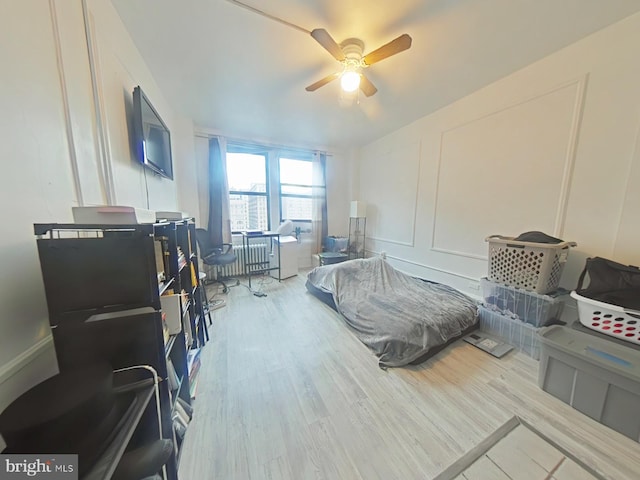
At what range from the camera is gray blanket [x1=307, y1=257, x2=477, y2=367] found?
190 cm

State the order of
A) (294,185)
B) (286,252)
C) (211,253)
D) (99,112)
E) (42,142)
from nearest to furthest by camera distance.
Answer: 1. (42,142)
2. (99,112)
3. (211,253)
4. (286,252)
5. (294,185)

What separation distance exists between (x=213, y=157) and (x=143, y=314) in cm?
353

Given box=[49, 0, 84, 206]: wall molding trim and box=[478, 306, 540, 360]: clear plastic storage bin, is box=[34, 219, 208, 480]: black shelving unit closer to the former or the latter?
box=[49, 0, 84, 206]: wall molding trim

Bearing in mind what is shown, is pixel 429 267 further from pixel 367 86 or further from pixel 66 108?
pixel 66 108

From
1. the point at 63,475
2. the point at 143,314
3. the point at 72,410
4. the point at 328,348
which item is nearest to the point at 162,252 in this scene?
the point at 143,314

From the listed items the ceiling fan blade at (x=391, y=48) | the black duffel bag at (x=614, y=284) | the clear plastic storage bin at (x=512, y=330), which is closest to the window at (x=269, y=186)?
the ceiling fan blade at (x=391, y=48)

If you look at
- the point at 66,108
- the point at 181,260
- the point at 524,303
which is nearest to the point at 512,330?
the point at 524,303

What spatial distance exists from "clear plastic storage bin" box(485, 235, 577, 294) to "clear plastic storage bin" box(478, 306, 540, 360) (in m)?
0.32

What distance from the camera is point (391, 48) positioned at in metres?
1.72

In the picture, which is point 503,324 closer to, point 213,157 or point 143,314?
point 143,314

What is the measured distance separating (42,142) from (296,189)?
393 cm

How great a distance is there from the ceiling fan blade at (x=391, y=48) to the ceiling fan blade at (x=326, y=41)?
236 mm

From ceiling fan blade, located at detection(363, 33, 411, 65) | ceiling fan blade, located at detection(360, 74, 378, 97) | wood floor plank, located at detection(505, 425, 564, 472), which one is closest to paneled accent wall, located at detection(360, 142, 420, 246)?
ceiling fan blade, located at detection(360, 74, 378, 97)

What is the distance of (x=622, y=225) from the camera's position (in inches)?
71.1
